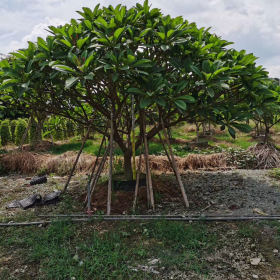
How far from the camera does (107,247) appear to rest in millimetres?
2572

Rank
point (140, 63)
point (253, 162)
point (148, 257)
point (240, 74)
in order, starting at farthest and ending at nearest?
point (253, 162) < point (240, 74) < point (140, 63) < point (148, 257)

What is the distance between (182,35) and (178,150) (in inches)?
202

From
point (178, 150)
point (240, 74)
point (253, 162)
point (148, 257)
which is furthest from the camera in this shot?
point (178, 150)

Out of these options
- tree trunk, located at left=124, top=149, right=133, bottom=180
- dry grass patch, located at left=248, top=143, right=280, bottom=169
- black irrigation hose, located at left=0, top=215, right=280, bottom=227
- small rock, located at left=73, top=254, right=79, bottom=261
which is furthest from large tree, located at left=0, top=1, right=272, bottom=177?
dry grass patch, located at left=248, top=143, right=280, bottom=169

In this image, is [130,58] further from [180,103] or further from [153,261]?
[153,261]

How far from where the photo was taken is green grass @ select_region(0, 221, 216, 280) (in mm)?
2248

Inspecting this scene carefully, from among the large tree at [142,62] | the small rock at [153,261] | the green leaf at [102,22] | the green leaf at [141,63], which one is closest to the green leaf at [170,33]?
the large tree at [142,62]

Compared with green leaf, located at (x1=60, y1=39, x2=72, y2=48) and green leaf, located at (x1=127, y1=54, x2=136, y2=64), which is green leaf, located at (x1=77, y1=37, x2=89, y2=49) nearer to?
green leaf, located at (x1=60, y1=39, x2=72, y2=48)

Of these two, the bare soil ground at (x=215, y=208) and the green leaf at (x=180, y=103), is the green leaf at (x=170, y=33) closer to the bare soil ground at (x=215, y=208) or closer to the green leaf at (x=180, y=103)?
the green leaf at (x=180, y=103)

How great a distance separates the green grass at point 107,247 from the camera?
2248 millimetres

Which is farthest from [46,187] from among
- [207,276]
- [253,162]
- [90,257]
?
[253,162]

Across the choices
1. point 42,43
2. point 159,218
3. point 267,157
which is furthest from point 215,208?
point 267,157

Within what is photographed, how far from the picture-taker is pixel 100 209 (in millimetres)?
3639

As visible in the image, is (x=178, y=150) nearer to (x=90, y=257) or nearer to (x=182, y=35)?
(x=182, y=35)
